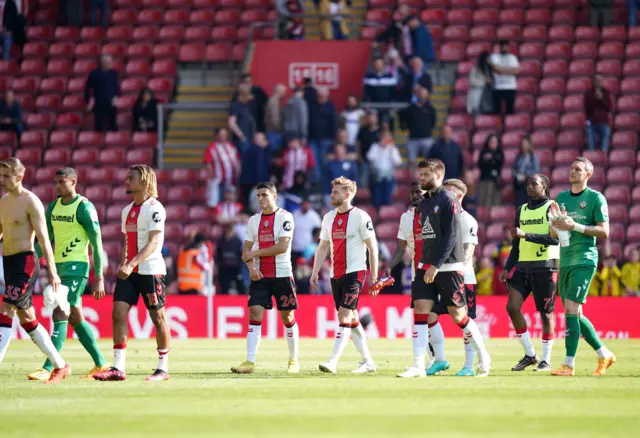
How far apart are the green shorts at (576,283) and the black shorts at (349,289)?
2380 millimetres

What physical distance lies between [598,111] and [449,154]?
3978 mm

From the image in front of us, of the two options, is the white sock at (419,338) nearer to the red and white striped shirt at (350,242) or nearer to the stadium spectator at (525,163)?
the red and white striped shirt at (350,242)

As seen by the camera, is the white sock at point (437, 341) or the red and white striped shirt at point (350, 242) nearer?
the white sock at point (437, 341)

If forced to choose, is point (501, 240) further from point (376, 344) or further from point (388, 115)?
point (376, 344)

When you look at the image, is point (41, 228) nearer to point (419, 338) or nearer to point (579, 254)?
point (419, 338)

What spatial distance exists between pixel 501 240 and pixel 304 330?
537 cm

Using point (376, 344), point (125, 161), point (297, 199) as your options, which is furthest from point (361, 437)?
point (125, 161)

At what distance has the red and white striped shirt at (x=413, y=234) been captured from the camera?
14461 mm

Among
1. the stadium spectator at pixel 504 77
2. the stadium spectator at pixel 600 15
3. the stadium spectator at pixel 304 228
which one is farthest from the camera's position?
the stadium spectator at pixel 600 15

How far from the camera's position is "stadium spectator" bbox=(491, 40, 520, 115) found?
27.4m

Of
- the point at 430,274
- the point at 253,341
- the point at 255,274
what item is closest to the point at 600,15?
the point at 255,274

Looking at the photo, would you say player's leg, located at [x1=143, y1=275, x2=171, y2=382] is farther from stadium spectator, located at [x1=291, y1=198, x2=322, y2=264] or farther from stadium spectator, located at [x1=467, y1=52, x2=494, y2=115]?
stadium spectator, located at [x1=467, y1=52, x2=494, y2=115]

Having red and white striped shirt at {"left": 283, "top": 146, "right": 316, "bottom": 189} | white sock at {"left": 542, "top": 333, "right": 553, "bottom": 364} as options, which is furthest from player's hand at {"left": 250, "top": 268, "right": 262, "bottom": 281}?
red and white striped shirt at {"left": 283, "top": 146, "right": 316, "bottom": 189}

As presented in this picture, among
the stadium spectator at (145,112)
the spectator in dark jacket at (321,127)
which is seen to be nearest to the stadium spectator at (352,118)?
the spectator in dark jacket at (321,127)
